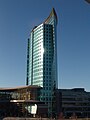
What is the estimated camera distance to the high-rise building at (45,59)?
162 meters

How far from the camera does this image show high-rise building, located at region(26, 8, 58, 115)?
162375 millimetres

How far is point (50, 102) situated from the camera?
15862 centimetres

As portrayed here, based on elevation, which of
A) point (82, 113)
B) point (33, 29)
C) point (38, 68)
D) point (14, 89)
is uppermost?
point (33, 29)

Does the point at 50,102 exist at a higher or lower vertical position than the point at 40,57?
lower

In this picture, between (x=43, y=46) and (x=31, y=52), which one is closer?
(x=43, y=46)

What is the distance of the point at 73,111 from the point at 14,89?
39193mm

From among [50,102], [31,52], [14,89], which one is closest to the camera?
[14,89]

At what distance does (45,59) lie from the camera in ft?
550

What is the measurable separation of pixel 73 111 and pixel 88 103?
13369 mm

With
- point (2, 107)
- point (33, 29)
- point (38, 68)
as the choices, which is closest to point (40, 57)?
point (38, 68)

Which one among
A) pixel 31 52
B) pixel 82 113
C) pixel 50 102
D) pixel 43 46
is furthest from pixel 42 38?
pixel 82 113

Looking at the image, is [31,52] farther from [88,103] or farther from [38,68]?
[88,103]

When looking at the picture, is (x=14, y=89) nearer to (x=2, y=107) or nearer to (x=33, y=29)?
(x=2, y=107)

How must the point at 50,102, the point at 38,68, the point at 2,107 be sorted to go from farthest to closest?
the point at 38,68 → the point at 50,102 → the point at 2,107
